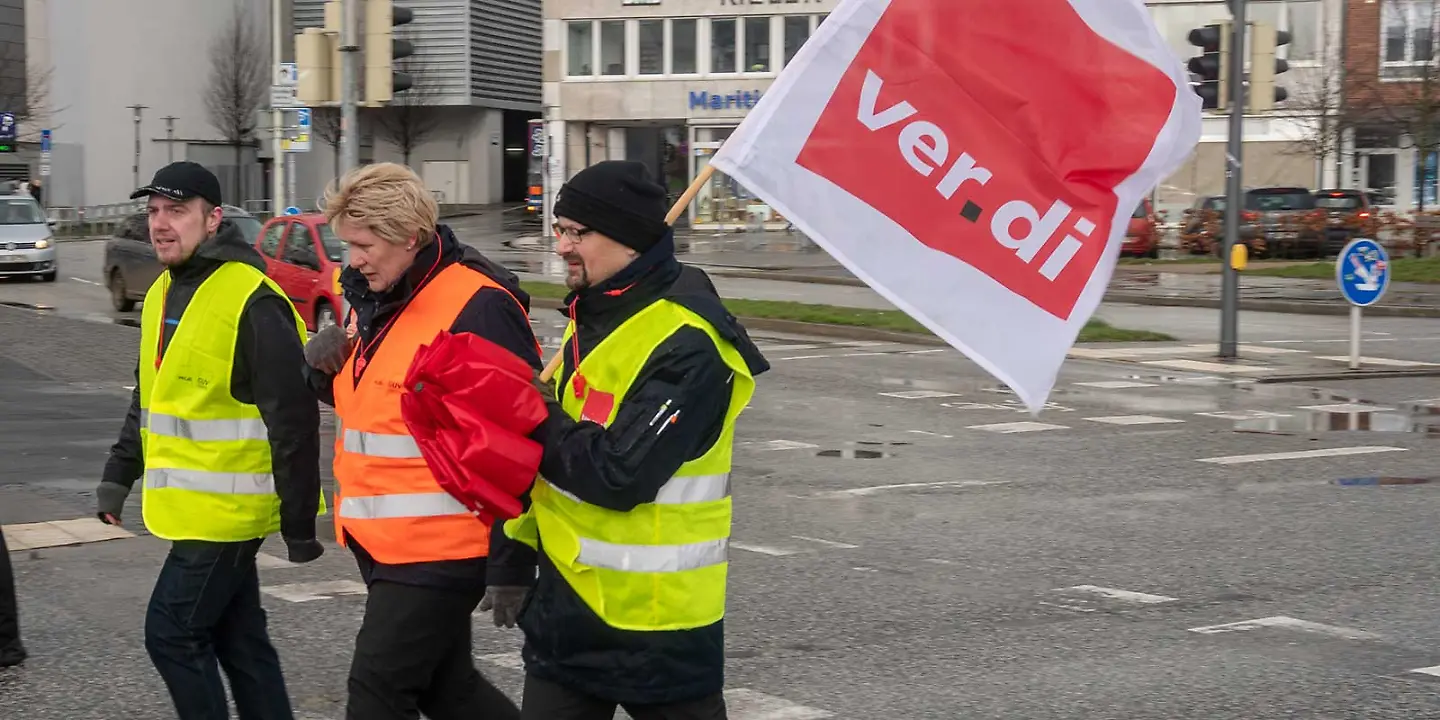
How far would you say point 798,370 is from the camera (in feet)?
60.7

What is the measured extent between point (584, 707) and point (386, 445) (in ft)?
2.90

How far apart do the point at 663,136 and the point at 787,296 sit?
106 feet

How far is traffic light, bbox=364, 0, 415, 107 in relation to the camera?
14.1m

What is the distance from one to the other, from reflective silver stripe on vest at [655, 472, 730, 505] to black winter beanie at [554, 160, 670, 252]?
49 cm

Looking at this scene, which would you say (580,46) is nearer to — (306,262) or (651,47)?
(651,47)

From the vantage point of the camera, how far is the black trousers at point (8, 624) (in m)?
6.70

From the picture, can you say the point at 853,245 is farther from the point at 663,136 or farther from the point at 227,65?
the point at 227,65

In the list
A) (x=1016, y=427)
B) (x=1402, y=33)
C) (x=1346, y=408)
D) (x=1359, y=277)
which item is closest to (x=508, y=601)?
(x=1016, y=427)

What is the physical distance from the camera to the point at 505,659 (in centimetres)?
674

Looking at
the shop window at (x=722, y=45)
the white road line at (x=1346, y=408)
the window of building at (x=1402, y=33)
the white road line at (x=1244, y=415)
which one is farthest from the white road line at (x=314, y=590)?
the shop window at (x=722, y=45)

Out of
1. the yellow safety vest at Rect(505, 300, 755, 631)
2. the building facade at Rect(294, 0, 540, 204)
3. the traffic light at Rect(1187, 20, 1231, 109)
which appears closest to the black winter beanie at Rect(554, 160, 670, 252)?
the yellow safety vest at Rect(505, 300, 755, 631)

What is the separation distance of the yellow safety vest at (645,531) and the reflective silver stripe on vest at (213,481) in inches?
59.9

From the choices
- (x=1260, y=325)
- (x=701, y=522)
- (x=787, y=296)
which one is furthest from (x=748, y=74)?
(x=701, y=522)

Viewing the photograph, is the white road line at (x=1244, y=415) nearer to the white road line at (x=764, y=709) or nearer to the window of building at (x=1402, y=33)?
the white road line at (x=764, y=709)
